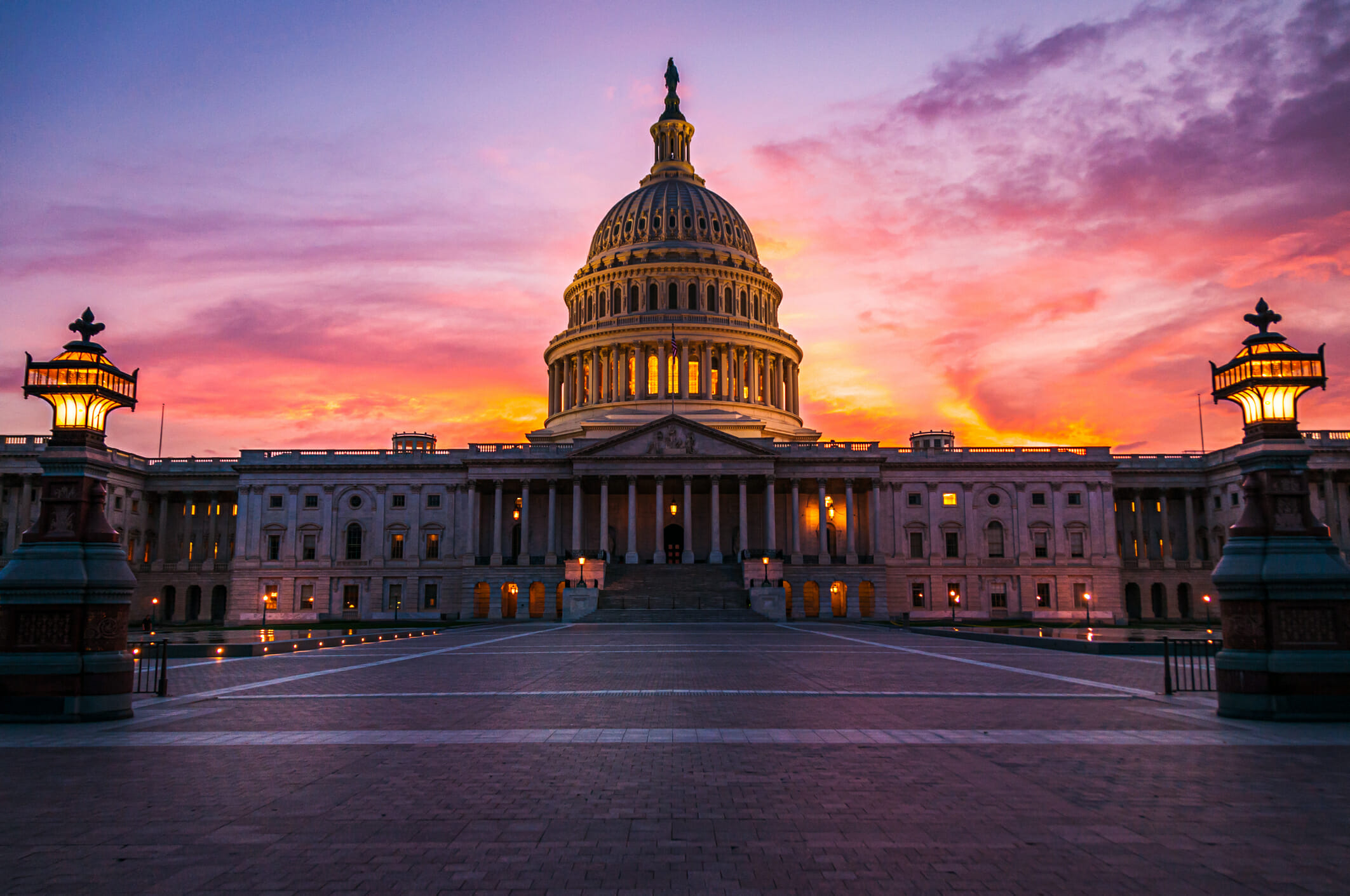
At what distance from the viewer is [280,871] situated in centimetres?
792

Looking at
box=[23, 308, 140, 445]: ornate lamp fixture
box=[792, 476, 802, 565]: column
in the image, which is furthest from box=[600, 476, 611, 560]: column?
box=[23, 308, 140, 445]: ornate lamp fixture

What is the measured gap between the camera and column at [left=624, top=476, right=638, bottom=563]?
83.2 metres

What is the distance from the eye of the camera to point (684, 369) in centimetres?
10531

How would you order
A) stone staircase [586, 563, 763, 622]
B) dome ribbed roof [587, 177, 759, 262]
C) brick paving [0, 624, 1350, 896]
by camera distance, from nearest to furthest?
brick paving [0, 624, 1350, 896] → stone staircase [586, 563, 763, 622] → dome ribbed roof [587, 177, 759, 262]

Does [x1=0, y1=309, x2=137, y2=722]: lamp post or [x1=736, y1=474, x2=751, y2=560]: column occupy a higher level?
[x1=736, y1=474, x2=751, y2=560]: column

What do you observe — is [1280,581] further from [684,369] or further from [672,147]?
[672,147]

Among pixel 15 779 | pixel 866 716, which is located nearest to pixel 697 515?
pixel 866 716

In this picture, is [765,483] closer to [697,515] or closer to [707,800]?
[697,515]

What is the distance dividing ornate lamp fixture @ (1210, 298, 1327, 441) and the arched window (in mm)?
75533

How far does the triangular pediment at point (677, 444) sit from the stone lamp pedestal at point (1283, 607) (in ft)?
225

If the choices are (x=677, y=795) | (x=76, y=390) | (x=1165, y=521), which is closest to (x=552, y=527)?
(x=1165, y=521)

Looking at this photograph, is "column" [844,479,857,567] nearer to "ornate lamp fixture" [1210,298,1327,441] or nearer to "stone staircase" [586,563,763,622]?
"stone staircase" [586,563,763,622]

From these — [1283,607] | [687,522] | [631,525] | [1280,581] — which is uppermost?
[687,522]

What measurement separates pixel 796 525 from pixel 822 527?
2577mm
